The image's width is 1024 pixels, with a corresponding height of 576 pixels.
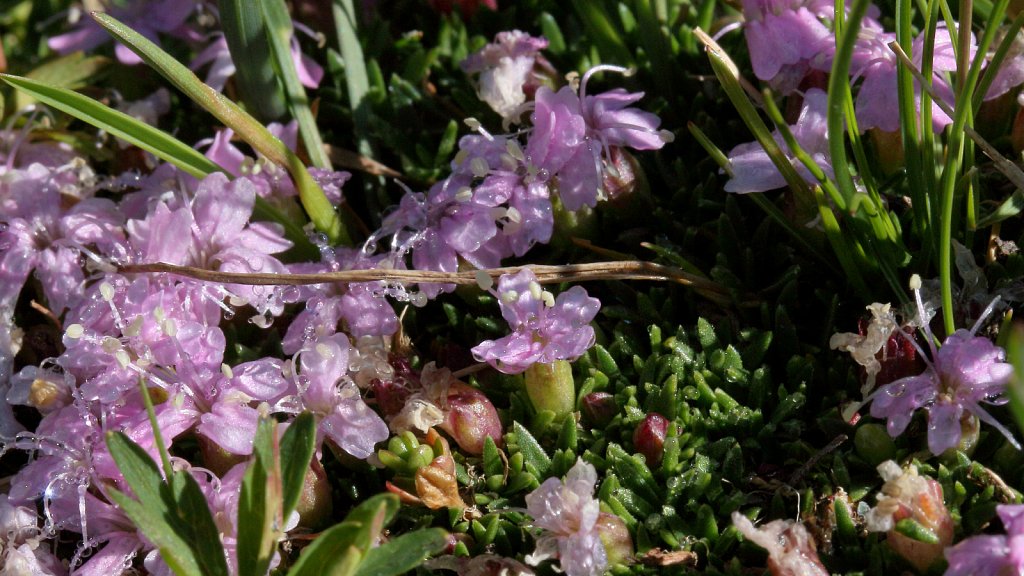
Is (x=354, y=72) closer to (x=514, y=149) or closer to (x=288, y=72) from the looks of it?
(x=288, y=72)

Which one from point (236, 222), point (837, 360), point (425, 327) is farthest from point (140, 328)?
point (837, 360)

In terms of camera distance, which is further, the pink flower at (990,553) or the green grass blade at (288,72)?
the green grass blade at (288,72)

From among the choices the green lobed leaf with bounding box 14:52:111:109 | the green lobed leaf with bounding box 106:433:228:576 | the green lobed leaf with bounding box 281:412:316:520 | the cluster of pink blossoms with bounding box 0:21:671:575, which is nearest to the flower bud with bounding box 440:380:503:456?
the cluster of pink blossoms with bounding box 0:21:671:575

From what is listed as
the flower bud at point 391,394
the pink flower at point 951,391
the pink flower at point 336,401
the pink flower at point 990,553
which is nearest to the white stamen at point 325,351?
the pink flower at point 336,401

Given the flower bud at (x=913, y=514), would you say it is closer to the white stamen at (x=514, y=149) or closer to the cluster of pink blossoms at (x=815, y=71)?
the cluster of pink blossoms at (x=815, y=71)

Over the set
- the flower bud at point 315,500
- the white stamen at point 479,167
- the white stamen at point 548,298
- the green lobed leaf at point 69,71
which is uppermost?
the white stamen at point 479,167

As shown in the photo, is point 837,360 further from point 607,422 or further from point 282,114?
point 282,114
